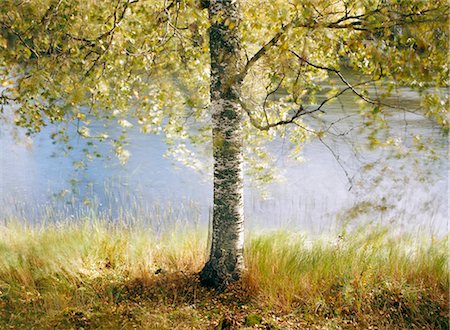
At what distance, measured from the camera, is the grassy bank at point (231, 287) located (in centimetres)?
392

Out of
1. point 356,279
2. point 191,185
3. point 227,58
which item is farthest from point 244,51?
point 191,185

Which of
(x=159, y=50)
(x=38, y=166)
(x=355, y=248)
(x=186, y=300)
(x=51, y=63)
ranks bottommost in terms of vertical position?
(x=186, y=300)

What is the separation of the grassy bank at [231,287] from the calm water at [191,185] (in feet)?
6.65

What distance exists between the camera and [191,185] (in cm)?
1059

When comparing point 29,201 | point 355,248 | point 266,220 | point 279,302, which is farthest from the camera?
point 29,201

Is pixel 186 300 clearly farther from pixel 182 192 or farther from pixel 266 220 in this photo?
pixel 182 192

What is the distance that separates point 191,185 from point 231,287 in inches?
250

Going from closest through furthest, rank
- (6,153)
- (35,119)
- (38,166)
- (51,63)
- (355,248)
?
1. (51,63)
2. (35,119)
3. (355,248)
4. (38,166)
5. (6,153)

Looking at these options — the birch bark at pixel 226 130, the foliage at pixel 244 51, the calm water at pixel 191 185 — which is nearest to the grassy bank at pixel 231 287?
the birch bark at pixel 226 130

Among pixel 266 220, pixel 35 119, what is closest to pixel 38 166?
pixel 266 220

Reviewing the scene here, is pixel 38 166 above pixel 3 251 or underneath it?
above

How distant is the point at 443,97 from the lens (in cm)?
337

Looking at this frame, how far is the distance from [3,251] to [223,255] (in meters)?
2.57

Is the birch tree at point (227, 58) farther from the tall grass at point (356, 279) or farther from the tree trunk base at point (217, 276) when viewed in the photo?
the tall grass at point (356, 279)
